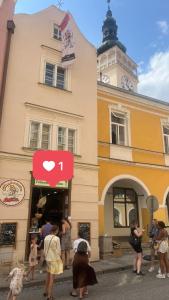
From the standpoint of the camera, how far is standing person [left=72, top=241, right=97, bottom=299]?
708 cm

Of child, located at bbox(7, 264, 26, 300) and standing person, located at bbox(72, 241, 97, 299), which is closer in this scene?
child, located at bbox(7, 264, 26, 300)

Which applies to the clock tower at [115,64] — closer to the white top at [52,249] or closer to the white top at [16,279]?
the white top at [52,249]

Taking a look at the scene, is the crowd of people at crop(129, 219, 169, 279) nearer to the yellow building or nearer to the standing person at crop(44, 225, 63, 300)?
the standing person at crop(44, 225, 63, 300)

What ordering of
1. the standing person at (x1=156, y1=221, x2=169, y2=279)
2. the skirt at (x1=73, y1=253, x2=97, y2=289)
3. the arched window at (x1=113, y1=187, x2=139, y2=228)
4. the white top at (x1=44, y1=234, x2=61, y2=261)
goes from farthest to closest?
the arched window at (x1=113, y1=187, x2=139, y2=228), the standing person at (x1=156, y1=221, x2=169, y2=279), the white top at (x1=44, y1=234, x2=61, y2=261), the skirt at (x1=73, y1=253, x2=97, y2=289)

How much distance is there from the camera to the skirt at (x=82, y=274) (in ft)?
23.2

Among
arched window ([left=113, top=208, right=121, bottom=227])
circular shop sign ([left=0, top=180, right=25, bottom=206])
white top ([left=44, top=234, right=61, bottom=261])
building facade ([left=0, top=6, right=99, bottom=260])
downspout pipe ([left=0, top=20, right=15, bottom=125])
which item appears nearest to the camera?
white top ([left=44, top=234, right=61, bottom=261])

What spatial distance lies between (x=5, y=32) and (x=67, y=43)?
3.05 metres

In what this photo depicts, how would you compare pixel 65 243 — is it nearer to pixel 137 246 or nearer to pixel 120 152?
pixel 137 246

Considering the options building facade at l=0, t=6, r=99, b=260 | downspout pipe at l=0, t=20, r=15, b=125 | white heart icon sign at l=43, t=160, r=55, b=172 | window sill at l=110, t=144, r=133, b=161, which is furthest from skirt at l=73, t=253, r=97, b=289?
window sill at l=110, t=144, r=133, b=161

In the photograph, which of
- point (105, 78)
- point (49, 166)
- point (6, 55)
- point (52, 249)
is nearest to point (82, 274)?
point (52, 249)

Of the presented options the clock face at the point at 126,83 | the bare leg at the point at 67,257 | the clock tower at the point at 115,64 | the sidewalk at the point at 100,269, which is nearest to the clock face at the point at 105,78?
the clock tower at the point at 115,64

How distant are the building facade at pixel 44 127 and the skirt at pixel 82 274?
165 inches

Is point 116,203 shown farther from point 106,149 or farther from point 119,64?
point 119,64

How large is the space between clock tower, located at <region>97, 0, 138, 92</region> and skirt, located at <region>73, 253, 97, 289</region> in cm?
3652
